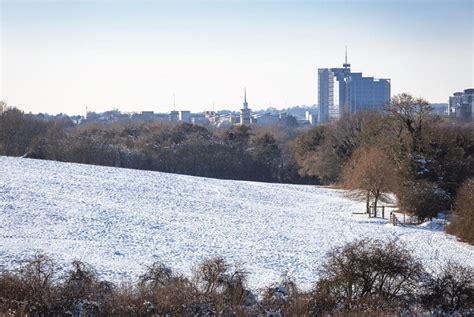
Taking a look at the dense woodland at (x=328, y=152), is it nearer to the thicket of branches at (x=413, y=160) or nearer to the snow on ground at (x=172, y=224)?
the thicket of branches at (x=413, y=160)

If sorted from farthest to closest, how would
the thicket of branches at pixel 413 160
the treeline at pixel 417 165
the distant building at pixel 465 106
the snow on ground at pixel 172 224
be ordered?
1. the distant building at pixel 465 106
2. the thicket of branches at pixel 413 160
3. the treeline at pixel 417 165
4. the snow on ground at pixel 172 224

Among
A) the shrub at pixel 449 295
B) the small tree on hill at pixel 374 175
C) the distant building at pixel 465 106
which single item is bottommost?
the shrub at pixel 449 295

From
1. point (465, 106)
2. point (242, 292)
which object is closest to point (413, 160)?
point (242, 292)

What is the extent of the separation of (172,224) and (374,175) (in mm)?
14022

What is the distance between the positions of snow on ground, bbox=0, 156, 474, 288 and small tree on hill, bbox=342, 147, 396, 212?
2280 mm

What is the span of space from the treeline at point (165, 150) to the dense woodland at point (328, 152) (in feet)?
0.33

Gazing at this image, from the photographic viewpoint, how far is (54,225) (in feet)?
113

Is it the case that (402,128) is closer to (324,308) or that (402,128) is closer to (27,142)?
(324,308)

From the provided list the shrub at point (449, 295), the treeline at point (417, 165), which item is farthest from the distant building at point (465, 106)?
the shrub at point (449, 295)

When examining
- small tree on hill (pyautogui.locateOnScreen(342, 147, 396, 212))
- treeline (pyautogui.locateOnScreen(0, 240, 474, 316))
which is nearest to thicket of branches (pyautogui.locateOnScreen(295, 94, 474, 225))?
small tree on hill (pyautogui.locateOnScreen(342, 147, 396, 212))

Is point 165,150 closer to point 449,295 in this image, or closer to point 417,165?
point 417,165

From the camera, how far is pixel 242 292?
2169 centimetres

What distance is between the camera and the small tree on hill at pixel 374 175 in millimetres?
44594

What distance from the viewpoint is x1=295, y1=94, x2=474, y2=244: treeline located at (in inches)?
1695
